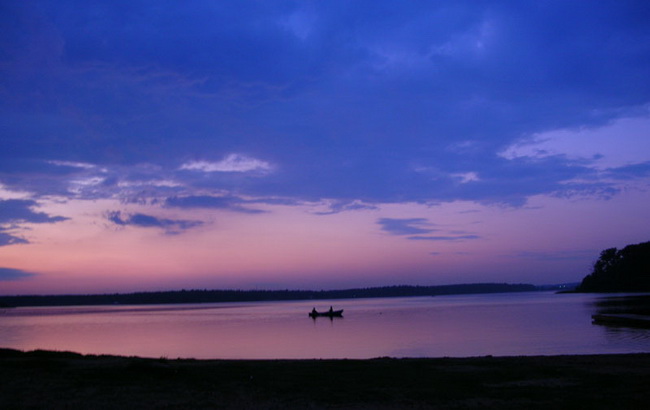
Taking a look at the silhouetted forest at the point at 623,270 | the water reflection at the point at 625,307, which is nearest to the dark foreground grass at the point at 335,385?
the water reflection at the point at 625,307

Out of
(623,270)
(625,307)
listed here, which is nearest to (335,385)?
(625,307)

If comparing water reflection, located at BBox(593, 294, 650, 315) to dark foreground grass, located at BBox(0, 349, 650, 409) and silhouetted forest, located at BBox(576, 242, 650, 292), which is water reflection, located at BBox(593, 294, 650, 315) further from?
silhouetted forest, located at BBox(576, 242, 650, 292)

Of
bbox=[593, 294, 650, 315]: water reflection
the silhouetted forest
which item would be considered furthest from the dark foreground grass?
the silhouetted forest

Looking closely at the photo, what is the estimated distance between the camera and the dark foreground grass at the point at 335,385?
36.3 feet

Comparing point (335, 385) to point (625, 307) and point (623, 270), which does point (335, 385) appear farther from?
point (623, 270)

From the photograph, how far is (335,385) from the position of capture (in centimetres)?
1344

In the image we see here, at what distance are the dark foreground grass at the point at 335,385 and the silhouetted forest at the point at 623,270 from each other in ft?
383

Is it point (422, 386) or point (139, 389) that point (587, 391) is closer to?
point (422, 386)

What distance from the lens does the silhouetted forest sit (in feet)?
389

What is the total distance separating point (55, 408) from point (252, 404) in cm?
372

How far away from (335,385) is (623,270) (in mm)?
131531

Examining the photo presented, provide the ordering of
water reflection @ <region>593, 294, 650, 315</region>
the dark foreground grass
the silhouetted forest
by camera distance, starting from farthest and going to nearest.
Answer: the silhouetted forest < water reflection @ <region>593, 294, 650, 315</region> < the dark foreground grass

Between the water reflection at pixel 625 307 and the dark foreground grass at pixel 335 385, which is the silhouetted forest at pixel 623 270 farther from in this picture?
the dark foreground grass at pixel 335 385

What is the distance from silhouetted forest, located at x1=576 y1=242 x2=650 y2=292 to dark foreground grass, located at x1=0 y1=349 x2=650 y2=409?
116682 millimetres
